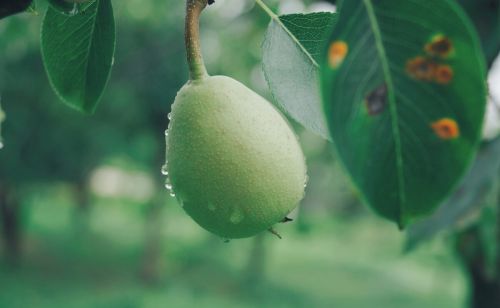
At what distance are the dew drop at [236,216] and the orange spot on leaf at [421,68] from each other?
31 centimetres

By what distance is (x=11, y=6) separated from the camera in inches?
21.1

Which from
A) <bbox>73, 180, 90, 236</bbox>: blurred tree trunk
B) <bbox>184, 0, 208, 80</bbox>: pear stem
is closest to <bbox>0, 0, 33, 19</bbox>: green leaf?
<bbox>184, 0, 208, 80</bbox>: pear stem

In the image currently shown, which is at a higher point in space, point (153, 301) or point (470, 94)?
point (470, 94)

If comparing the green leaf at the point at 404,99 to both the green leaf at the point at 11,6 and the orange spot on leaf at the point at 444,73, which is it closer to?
the orange spot on leaf at the point at 444,73

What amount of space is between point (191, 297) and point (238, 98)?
35.2 ft

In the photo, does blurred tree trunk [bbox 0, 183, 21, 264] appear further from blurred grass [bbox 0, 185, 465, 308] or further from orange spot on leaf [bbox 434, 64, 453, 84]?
orange spot on leaf [bbox 434, 64, 453, 84]

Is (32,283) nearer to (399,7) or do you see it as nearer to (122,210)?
A: (122,210)

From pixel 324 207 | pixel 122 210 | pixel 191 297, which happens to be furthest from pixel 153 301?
pixel 324 207

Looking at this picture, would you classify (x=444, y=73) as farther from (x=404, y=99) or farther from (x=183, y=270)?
(x=183, y=270)

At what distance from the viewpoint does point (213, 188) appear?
641 mm

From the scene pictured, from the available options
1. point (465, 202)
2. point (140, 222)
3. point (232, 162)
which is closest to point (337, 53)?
point (232, 162)

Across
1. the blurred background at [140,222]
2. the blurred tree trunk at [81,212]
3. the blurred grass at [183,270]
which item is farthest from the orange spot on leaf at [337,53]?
the blurred tree trunk at [81,212]

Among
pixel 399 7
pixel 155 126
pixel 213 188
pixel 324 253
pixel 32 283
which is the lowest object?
pixel 324 253

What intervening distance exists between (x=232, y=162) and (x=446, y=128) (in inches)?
12.0
